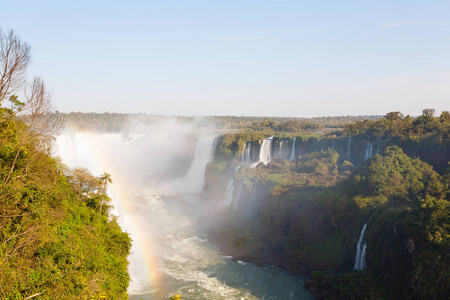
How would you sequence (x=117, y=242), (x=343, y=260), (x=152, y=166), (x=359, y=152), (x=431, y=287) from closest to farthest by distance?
1. (x=431, y=287)
2. (x=117, y=242)
3. (x=343, y=260)
4. (x=359, y=152)
5. (x=152, y=166)

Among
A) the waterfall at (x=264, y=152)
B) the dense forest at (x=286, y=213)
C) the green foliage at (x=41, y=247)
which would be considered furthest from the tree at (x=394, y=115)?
the green foliage at (x=41, y=247)

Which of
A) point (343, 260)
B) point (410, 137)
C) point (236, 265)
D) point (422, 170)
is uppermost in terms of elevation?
point (410, 137)

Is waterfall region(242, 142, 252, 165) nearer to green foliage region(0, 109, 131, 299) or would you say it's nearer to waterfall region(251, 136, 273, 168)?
waterfall region(251, 136, 273, 168)

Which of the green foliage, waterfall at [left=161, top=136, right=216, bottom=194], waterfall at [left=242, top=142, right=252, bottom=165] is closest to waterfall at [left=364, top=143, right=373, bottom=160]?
waterfall at [left=242, top=142, right=252, bottom=165]

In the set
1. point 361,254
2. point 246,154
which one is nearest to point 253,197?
point 246,154

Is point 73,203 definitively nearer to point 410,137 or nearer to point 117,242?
point 117,242

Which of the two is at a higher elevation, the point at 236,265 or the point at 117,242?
the point at 117,242

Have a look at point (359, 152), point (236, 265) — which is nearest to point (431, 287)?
point (236, 265)

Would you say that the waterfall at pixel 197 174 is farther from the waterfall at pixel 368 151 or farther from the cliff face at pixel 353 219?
the waterfall at pixel 368 151

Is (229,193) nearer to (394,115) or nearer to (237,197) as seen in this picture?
(237,197)
